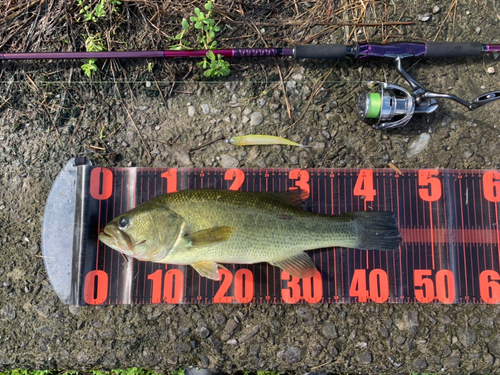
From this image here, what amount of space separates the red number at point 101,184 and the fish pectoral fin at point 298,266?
1868 millimetres

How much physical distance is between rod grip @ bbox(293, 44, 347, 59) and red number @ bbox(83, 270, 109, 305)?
3075mm

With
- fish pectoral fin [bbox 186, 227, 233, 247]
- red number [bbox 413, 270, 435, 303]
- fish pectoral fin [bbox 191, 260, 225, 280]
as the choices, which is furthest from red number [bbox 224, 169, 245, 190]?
red number [bbox 413, 270, 435, 303]

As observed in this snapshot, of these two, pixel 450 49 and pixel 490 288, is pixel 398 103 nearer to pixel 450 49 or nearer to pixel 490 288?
pixel 450 49

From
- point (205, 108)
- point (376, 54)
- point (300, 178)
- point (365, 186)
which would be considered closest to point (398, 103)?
point (376, 54)

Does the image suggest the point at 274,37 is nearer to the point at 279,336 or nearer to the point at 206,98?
the point at 206,98

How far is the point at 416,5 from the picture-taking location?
345 cm

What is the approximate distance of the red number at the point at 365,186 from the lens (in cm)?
320

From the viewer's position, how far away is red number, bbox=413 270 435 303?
3.07m

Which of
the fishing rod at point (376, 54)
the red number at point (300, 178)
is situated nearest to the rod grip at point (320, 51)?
the fishing rod at point (376, 54)

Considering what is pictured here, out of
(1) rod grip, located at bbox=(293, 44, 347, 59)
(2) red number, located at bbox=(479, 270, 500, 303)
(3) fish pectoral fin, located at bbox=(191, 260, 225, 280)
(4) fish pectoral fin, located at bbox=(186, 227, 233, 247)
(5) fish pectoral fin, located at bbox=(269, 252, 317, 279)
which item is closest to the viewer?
(4) fish pectoral fin, located at bbox=(186, 227, 233, 247)

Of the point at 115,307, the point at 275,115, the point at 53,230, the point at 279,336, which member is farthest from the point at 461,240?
the point at 53,230

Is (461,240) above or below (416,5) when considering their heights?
below

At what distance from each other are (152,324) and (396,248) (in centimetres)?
260

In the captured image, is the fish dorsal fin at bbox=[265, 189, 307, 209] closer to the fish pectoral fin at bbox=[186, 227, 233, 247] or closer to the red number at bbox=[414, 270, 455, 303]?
the fish pectoral fin at bbox=[186, 227, 233, 247]
